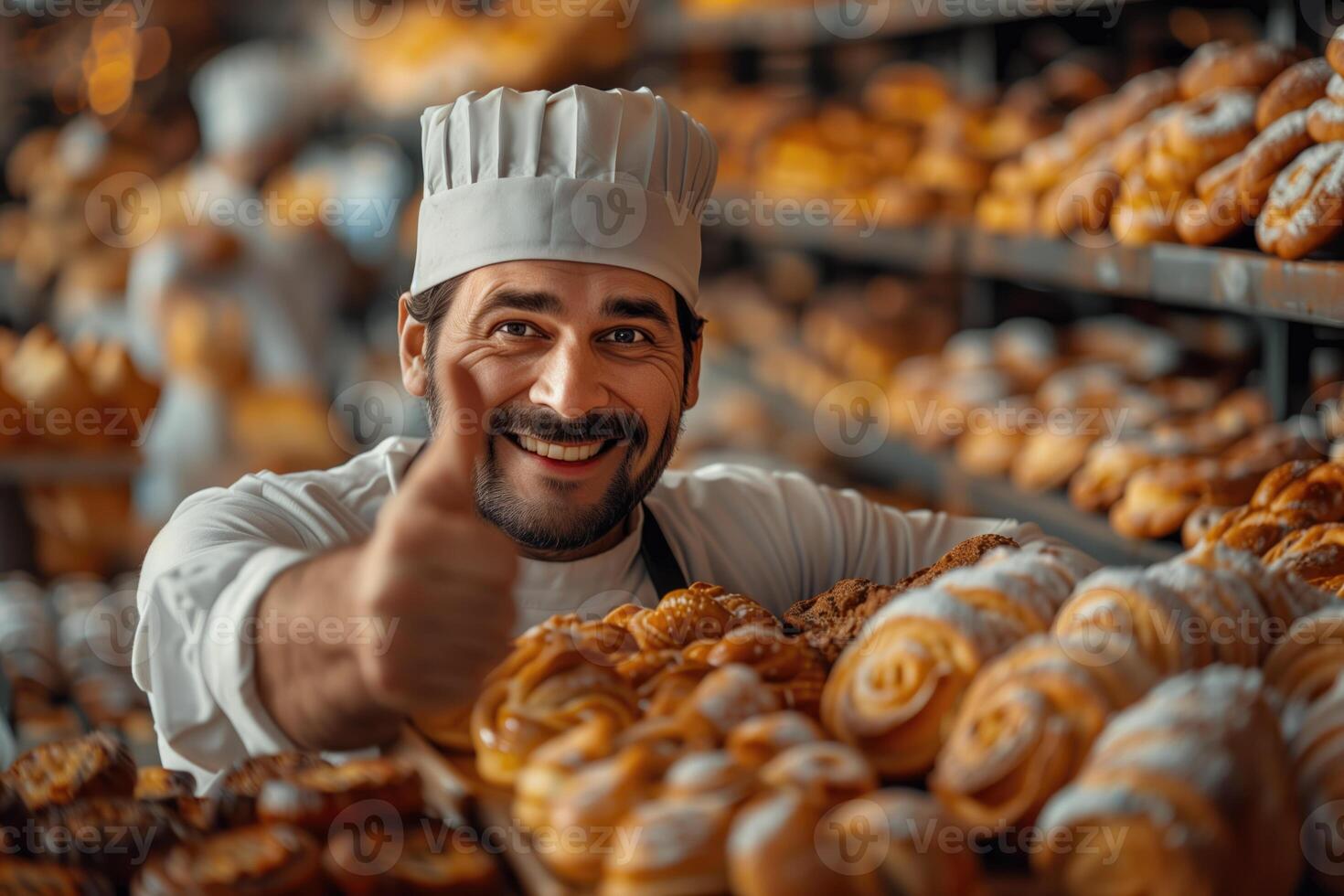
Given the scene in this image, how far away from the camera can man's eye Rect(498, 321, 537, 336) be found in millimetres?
1572

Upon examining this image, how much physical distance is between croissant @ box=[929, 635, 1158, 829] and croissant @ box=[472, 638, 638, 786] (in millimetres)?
243

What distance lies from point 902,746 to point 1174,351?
257 cm

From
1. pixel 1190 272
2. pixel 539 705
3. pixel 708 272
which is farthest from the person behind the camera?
pixel 708 272

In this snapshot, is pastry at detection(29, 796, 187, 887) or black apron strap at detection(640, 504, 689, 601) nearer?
pastry at detection(29, 796, 187, 887)

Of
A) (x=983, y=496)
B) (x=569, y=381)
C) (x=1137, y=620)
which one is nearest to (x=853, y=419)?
(x=983, y=496)

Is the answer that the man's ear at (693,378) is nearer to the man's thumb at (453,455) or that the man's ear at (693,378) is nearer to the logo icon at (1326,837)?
the man's thumb at (453,455)

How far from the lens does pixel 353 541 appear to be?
1.62 metres

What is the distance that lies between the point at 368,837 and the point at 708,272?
482 cm

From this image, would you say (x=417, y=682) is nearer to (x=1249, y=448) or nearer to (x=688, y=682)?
(x=688, y=682)

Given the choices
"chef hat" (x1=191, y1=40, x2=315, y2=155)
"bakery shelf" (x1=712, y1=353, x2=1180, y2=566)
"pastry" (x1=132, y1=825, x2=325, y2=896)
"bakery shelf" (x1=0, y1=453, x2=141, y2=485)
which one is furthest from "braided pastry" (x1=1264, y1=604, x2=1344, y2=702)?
"chef hat" (x1=191, y1=40, x2=315, y2=155)

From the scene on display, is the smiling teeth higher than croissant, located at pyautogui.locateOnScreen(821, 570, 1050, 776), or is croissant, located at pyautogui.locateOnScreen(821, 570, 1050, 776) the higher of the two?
croissant, located at pyautogui.locateOnScreen(821, 570, 1050, 776)

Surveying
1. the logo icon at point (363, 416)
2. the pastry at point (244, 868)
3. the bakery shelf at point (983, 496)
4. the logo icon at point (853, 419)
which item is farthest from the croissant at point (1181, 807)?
the logo icon at point (363, 416)

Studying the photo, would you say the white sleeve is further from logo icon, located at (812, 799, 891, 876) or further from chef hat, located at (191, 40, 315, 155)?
chef hat, located at (191, 40, 315, 155)

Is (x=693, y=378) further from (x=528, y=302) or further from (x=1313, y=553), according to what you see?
(x=1313, y=553)
